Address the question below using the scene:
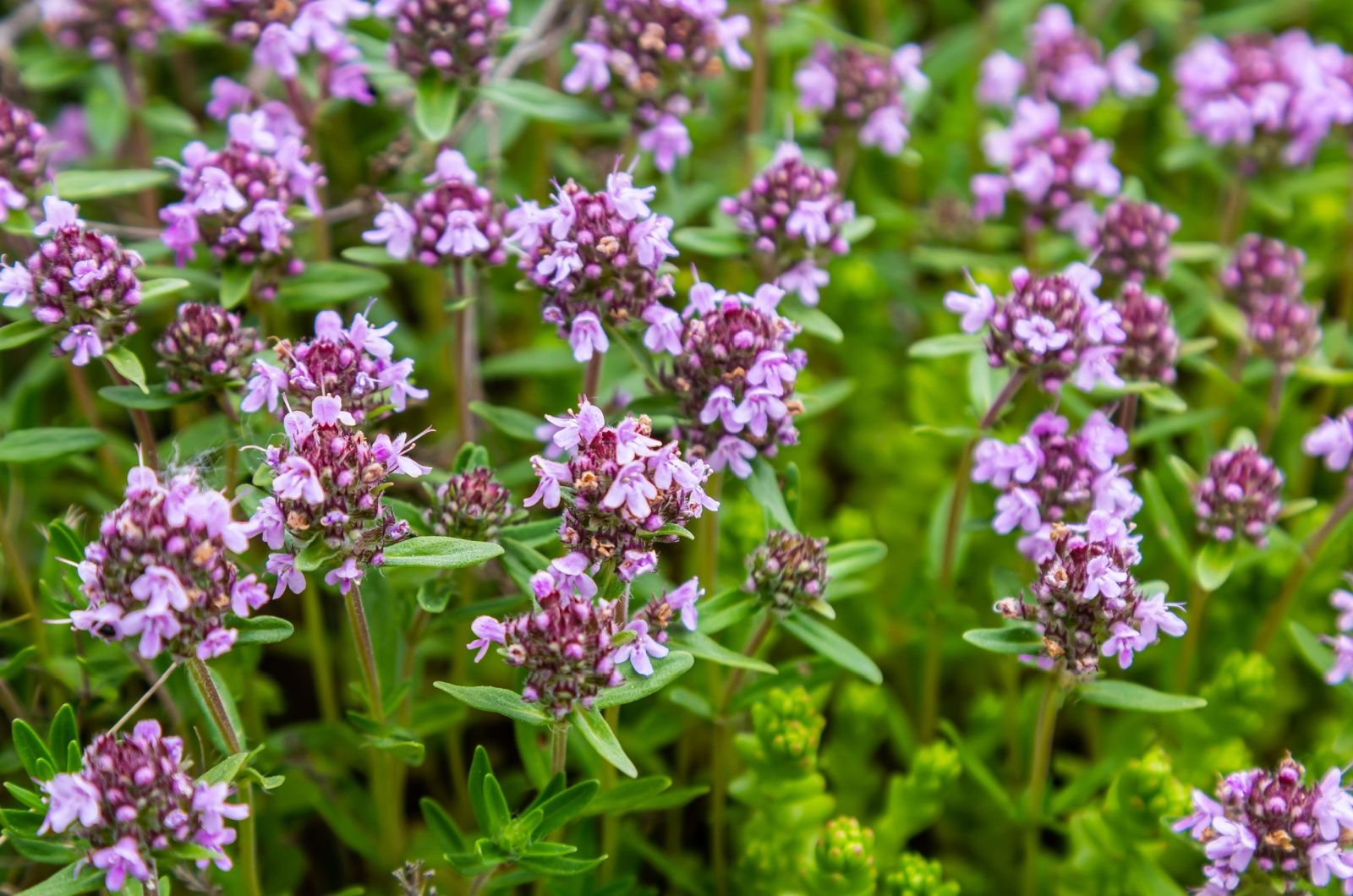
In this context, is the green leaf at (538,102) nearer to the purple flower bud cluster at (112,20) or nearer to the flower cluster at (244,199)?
the flower cluster at (244,199)

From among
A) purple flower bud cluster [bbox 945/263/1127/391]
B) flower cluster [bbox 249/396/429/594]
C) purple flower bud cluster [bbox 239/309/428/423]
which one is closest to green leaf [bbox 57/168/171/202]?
purple flower bud cluster [bbox 239/309/428/423]

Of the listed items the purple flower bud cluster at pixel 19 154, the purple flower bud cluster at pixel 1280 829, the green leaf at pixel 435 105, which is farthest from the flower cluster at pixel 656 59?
the purple flower bud cluster at pixel 1280 829

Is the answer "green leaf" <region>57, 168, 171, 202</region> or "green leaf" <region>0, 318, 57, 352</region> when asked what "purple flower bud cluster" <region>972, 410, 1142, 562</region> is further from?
"green leaf" <region>57, 168, 171, 202</region>

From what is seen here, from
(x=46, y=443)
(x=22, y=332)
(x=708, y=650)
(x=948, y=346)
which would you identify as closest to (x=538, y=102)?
(x=948, y=346)

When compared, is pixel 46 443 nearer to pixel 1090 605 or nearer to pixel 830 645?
pixel 830 645

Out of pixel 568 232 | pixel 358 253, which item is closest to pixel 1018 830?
pixel 568 232

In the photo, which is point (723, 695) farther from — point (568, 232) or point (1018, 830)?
point (568, 232)
